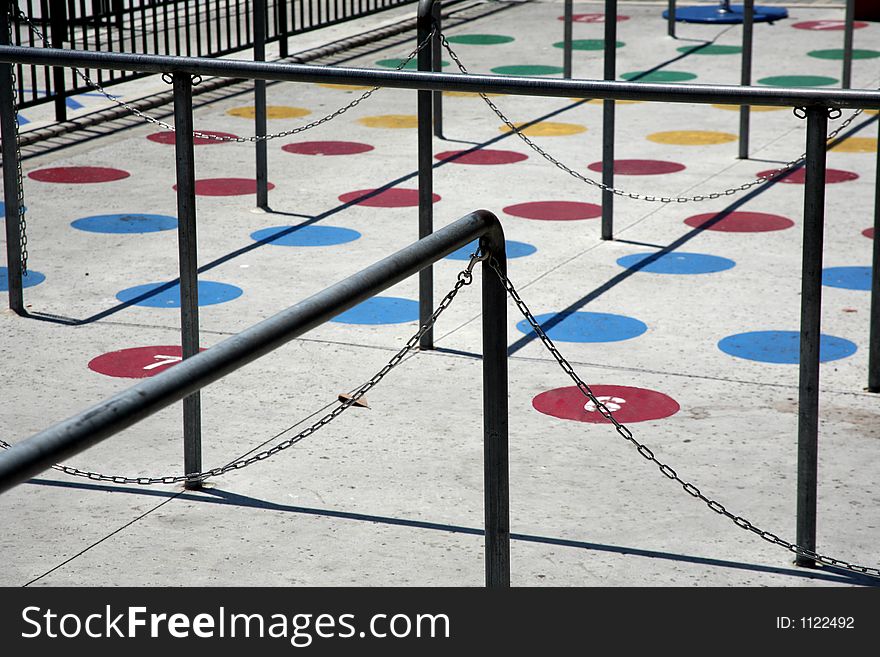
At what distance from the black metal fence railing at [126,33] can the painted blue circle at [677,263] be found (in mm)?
2518

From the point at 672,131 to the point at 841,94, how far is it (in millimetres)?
6174

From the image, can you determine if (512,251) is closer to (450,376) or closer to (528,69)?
(450,376)

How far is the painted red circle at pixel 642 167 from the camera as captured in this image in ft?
27.4

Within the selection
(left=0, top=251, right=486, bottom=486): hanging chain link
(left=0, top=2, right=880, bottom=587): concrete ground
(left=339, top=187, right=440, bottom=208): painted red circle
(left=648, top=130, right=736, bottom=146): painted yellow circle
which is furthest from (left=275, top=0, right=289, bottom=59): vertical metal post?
(left=0, top=251, right=486, bottom=486): hanging chain link

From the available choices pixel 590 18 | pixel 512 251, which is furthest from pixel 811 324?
pixel 590 18

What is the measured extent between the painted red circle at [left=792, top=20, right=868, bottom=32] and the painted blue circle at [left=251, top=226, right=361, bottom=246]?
819cm

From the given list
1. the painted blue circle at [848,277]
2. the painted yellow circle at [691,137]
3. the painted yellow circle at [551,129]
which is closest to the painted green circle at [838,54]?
the painted yellow circle at [691,137]

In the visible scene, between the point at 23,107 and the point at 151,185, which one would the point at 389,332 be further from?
the point at 23,107

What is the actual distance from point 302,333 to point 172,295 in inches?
166

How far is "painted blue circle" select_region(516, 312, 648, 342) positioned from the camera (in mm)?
5582

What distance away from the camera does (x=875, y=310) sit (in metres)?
4.69

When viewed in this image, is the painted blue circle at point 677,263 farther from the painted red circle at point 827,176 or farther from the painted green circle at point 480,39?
the painted green circle at point 480,39
